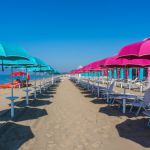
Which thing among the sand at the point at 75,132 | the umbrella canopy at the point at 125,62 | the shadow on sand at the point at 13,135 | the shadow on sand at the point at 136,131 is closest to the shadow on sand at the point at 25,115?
the sand at the point at 75,132

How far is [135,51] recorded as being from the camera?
18.3 feet

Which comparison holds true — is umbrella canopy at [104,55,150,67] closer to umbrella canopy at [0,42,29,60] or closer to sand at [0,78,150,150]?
sand at [0,78,150,150]

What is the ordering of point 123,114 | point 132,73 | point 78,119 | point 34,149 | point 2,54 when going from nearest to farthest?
1. point 34,149
2. point 2,54
3. point 78,119
4. point 123,114
5. point 132,73

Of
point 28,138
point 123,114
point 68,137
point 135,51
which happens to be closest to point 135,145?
point 68,137

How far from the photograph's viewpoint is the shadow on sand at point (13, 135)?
17.8 feet

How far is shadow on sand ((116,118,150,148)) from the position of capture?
5.78 metres

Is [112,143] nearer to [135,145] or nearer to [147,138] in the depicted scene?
[135,145]

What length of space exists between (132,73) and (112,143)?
106 feet

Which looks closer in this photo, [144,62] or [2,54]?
[2,54]

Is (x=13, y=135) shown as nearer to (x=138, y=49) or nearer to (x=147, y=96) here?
(x=138, y=49)

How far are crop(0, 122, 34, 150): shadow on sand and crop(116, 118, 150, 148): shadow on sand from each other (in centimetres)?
213

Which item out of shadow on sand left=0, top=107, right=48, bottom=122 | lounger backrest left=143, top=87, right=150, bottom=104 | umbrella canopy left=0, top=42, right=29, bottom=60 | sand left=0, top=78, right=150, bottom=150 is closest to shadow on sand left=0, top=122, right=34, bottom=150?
sand left=0, top=78, right=150, bottom=150

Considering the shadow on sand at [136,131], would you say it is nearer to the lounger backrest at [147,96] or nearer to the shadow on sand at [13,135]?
the lounger backrest at [147,96]

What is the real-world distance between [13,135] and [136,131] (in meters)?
2.82
